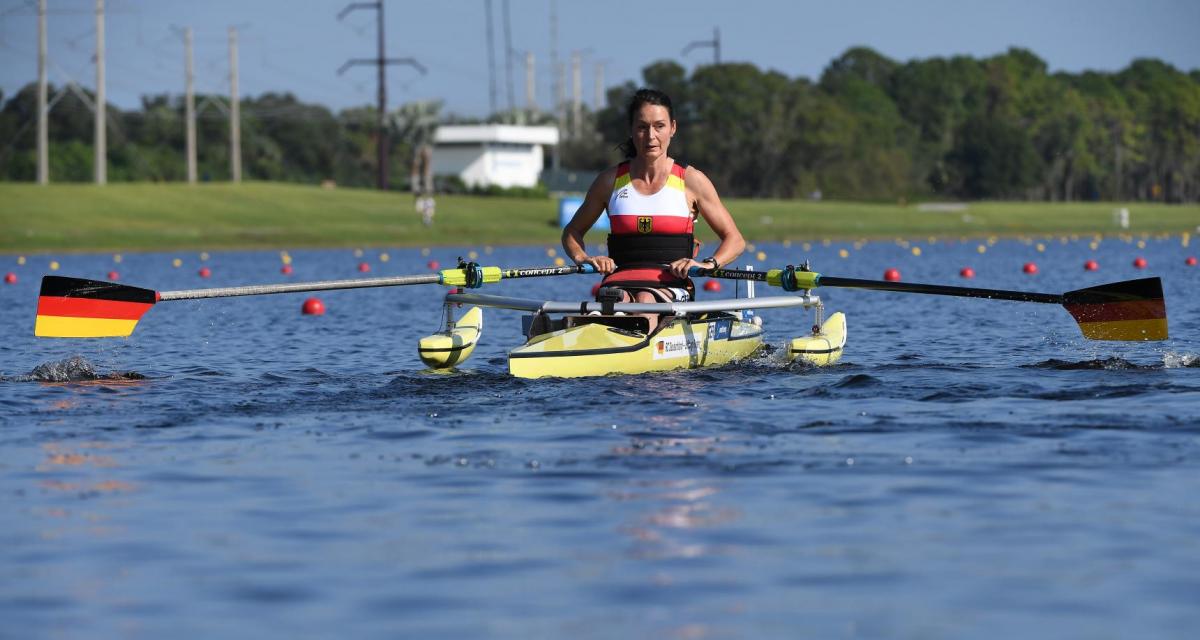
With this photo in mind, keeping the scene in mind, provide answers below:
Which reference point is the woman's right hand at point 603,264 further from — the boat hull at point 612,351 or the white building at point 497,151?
the white building at point 497,151

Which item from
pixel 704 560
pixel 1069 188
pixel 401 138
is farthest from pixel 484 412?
pixel 1069 188

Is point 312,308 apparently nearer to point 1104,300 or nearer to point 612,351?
point 612,351

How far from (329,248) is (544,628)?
55.3m

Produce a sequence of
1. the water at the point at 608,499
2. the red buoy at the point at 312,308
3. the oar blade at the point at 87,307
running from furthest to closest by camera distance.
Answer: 1. the red buoy at the point at 312,308
2. the oar blade at the point at 87,307
3. the water at the point at 608,499

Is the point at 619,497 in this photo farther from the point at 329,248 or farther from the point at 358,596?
the point at 329,248

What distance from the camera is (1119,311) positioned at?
14828 millimetres

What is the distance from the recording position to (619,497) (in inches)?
344

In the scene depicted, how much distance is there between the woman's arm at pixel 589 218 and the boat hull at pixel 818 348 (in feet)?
5.98

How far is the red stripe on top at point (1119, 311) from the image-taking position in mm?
14484

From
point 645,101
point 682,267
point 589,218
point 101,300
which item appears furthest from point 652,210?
point 101,300

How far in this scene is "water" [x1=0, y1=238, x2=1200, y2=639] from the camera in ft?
21.5

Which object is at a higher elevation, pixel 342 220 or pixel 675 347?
pixel 342 220

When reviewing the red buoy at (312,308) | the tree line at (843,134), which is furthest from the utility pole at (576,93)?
the red buoy at (312,308)

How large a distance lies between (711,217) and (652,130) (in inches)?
40.0
